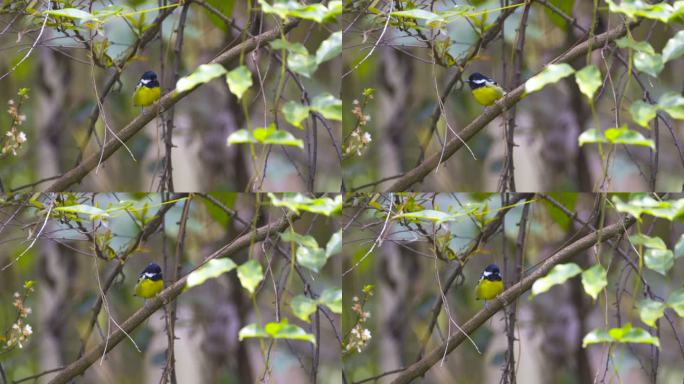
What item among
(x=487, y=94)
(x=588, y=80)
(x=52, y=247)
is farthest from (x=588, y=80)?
(x=52, y=247)

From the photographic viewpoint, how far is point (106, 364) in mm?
2570

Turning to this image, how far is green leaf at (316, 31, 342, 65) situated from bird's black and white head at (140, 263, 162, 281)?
2.44 ft

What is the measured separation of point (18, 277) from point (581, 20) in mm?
1784

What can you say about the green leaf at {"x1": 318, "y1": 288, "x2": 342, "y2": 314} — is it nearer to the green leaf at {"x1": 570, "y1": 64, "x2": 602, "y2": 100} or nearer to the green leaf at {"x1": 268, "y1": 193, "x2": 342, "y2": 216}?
the green leaf at {"x1": 268, "y1": 193, "x2": 342, "y2": 216}

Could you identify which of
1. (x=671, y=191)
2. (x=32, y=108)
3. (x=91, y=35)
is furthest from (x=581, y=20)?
(x=32, y=108)

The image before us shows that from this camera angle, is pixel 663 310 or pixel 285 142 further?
pixel 663 310

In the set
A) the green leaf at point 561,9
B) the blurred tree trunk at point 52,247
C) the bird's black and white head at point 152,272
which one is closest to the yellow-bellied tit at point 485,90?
the green leaf at point 561,9

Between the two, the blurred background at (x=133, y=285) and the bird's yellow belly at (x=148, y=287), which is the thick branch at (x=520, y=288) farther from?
the bird's yellow belly at (x=148, y=287)

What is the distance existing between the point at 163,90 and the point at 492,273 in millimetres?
1079

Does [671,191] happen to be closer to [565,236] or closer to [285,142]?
[565,236]

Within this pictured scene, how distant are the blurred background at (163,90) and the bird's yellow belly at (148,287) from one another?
10.5 inches

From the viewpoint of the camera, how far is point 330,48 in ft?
8.04

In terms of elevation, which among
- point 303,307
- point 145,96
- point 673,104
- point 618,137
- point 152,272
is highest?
point 145,96

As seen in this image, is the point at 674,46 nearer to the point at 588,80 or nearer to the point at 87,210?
the point at 588,80
